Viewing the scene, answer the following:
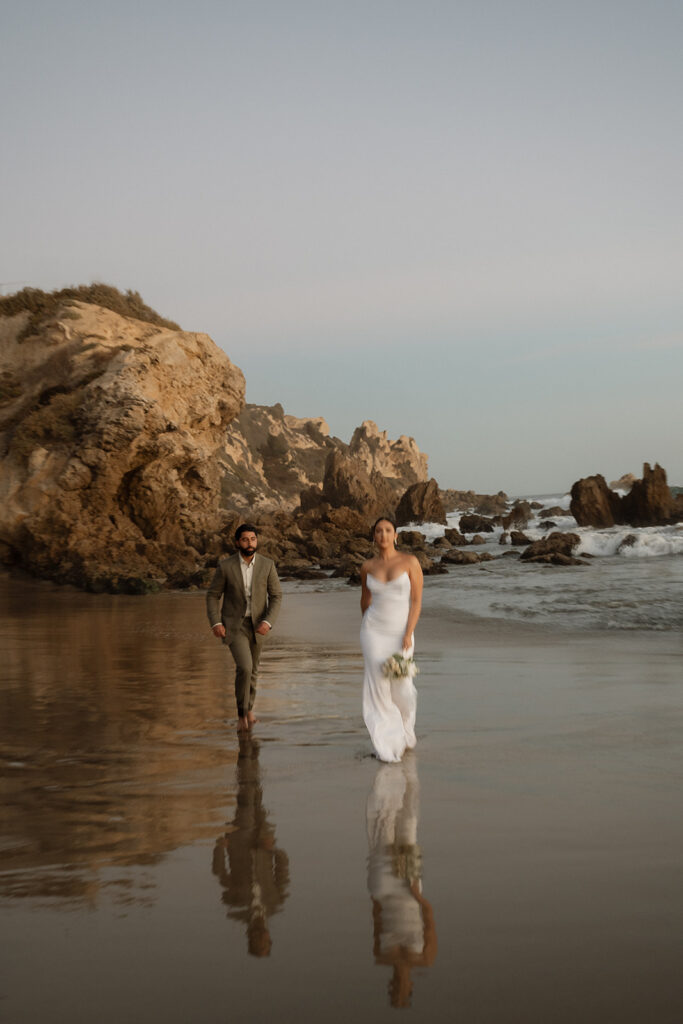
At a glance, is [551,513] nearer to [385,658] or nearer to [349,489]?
[349,489]

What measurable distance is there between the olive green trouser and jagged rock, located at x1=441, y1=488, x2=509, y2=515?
85.1 m

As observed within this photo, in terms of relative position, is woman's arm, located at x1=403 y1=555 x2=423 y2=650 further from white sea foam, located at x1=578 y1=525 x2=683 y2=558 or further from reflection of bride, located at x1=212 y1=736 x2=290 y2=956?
white sea foam, located at x1=578 y1=525 x2=683 y2=558

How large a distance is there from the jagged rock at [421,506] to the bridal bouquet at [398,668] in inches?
2331

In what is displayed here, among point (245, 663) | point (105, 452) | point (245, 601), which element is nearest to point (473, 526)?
point (105, 452)

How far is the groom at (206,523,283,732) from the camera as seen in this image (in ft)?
23.9

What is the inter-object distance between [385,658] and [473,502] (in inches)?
4165

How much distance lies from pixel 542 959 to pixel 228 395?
91.7 feet

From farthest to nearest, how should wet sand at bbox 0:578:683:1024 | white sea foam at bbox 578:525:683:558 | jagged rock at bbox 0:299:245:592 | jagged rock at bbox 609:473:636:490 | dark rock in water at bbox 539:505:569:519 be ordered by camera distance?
1. jagged rock at bbox 609:473:636:490
2. dark rock in water at bbox 539:505:569:519
3. white sea foam at bbox 578:525:683:558
4. jagged rock at bbox 0:299:245:592
5. wet sand at bbox 0:578:683:1024

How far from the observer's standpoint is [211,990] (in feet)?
9.36

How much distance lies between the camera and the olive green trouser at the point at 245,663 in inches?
281

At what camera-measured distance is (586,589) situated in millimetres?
19938

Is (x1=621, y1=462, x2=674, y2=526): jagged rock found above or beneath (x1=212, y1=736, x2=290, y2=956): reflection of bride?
above

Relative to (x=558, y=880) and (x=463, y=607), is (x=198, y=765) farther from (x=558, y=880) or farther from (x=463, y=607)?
(x=463, y=607)

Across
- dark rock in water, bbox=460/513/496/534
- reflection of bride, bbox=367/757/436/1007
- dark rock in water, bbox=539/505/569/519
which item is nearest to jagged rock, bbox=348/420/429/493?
dark rock in water, bbox=539/505/569/519
